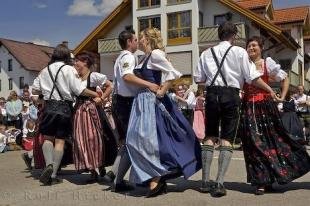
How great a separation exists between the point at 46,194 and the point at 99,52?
97.6ft

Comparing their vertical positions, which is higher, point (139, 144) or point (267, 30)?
point (267, 30)

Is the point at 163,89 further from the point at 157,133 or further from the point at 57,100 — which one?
the point at 57,100

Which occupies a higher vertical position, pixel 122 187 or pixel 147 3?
pixel 147 3

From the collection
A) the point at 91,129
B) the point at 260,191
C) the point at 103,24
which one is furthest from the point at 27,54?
the point at 260,191

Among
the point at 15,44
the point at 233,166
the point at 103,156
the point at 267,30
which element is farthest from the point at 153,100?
the point at 15,44

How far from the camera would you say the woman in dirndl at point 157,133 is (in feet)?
16.8

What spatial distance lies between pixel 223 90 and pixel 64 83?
2.16 meters

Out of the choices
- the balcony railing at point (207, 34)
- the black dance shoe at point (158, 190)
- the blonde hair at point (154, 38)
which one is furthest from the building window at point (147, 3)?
A: the black dance shoe at point (158, 190)

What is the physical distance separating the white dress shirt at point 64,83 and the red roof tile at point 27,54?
162 ft

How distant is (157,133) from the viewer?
519 centimetres

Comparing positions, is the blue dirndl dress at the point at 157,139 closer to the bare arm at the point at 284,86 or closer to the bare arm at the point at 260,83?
the bare arm at the point at 260,83

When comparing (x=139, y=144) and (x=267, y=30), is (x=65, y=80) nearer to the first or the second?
(x=139, y=144)

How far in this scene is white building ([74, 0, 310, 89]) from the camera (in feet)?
98.9

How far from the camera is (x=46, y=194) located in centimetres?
545
